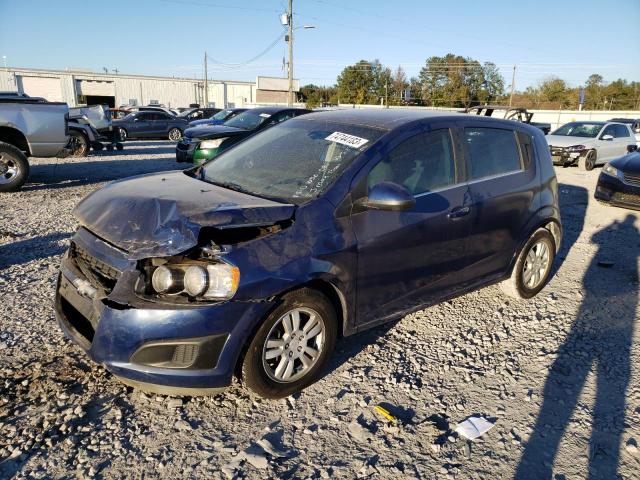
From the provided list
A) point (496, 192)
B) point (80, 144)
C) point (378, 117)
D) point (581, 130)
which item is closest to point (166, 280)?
point (378, 117)

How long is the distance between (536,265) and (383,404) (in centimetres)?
257

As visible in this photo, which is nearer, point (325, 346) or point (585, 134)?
point (325, 346)

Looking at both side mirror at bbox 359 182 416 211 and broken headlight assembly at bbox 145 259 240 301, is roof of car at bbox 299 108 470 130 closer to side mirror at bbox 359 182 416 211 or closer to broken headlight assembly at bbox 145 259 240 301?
side mirror at bbox 359 182 416 211

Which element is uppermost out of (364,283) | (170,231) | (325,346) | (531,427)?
(170,231)

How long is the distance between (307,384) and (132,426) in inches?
41.3

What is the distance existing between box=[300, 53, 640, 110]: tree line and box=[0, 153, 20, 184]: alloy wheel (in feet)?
188

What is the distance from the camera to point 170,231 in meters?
2.61

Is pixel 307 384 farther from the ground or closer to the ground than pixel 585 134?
closer to the ground

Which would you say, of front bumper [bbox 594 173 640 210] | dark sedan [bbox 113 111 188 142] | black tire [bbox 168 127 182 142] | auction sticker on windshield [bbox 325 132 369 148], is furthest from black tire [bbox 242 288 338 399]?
black tire [bbox 168 127 182 142]

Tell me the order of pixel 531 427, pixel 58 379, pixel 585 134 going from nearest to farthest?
pixel 531 427 < pixel 58 379 < pixel 585 134

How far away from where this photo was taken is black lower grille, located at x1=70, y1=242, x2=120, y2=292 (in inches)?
107

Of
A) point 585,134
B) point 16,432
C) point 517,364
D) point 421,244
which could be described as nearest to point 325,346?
point 421,244

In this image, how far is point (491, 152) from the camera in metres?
4.09

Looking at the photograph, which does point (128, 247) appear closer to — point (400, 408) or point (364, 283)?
point (364, 283)
